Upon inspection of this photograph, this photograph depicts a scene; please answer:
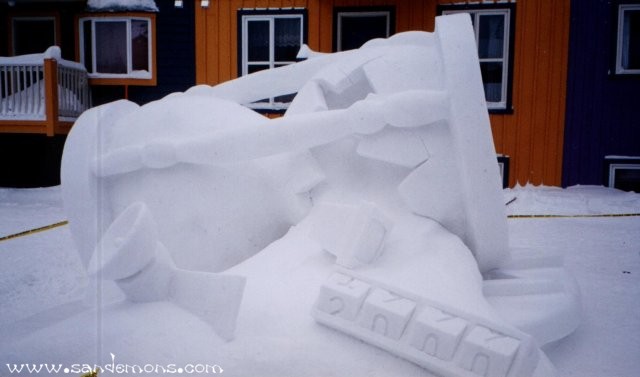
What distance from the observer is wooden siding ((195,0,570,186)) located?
3.10 metres

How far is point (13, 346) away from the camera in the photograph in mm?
662

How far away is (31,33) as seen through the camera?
1.09 metres

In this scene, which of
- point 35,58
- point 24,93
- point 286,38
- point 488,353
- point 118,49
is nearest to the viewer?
point 488,353

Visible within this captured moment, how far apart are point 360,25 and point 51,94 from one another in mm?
2349

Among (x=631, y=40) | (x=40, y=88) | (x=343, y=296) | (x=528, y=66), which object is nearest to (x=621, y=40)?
(x=631, y=40)

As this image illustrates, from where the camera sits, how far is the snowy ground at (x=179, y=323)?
598 mm

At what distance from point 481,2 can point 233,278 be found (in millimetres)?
3001

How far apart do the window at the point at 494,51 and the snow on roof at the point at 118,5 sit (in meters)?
1.97

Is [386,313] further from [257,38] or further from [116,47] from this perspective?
[257,38]

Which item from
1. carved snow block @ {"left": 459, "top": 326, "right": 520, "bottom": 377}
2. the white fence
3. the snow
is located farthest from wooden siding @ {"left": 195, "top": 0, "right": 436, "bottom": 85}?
carved snow block @ {"left": 459, "top": 326, "right": 520, "bottom": 377}

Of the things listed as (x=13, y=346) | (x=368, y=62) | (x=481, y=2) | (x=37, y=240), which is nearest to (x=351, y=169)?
(x=368, y=62)

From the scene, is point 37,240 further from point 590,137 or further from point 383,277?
point 590,137

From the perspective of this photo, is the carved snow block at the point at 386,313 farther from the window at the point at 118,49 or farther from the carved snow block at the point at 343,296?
the window at the point at 118,49

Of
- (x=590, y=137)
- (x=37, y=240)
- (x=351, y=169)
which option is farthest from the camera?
(x=590, y=137)
